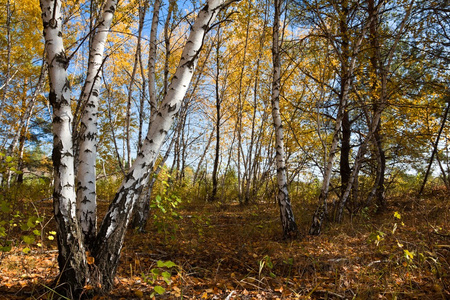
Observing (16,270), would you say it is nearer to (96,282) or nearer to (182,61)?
(96,282)

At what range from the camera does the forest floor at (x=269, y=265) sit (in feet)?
6.91

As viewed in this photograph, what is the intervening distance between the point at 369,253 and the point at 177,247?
2598 mm

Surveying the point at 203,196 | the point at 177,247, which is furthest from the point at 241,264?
the point at 203,196

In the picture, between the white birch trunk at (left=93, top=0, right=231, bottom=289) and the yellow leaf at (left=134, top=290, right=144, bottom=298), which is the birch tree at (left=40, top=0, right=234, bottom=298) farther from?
the yellow leaf at (left=134, top=290, right=144, bottom=298)

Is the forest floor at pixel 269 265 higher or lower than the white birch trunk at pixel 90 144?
lower

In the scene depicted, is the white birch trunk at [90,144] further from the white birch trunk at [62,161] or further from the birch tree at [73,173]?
the white birch trunk at [62,161]

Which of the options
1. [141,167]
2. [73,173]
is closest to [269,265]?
[141,167]

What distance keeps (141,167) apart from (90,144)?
625mm

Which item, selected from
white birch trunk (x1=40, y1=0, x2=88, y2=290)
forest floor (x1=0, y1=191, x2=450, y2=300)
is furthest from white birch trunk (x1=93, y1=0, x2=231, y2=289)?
forest floor (x1=0, y1=191, x2=450, y2=300)

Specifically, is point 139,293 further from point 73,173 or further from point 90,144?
point 90,144

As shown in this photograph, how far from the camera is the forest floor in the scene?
2.11 meters

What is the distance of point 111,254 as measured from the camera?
2080 millimetres

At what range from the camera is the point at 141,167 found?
2.14m

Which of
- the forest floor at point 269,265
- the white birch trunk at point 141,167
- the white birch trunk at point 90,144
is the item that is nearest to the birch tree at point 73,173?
the white birch trunk at point 141,167
